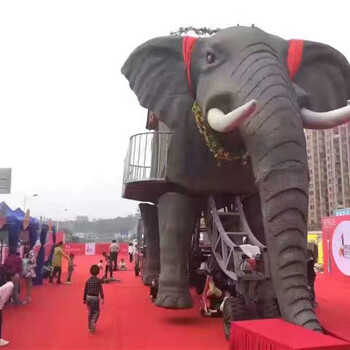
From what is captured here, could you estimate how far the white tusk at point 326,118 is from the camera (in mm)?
5770

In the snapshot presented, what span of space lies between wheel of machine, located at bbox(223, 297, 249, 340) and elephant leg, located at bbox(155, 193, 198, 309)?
43.4 inches

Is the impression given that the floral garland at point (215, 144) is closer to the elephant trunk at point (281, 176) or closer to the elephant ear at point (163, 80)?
the elephant ear at point (163, 80)

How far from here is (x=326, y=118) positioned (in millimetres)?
5988

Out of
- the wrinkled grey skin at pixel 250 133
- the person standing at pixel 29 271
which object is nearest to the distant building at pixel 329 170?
the person standing at pixel 29 271

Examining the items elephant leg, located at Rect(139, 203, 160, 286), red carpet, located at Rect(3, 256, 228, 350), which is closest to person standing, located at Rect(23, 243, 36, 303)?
red carpet, located at Rect(3, 256, 228, 350)

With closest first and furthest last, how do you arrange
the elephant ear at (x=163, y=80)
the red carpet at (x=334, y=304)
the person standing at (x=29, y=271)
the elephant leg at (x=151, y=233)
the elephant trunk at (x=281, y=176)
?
the elephant trunk at (x=281, y=176)
the red carpet at (x=334, y=304)
the elephant ear at (x=163, y=80)
the person standing at (x=29, y=271)
the elephant leg at (x=151, y=233)

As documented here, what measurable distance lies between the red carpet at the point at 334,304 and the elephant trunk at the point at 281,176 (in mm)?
533

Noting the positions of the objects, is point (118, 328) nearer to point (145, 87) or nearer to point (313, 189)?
point (145, 87)

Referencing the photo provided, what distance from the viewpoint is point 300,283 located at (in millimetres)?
4996

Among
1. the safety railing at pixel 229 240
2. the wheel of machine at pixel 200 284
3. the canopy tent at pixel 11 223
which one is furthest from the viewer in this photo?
the wheel of machine at pixel 200 284

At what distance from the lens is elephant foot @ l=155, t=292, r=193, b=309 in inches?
284

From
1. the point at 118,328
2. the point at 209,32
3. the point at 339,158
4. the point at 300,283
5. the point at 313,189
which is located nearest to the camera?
the point at 300,283

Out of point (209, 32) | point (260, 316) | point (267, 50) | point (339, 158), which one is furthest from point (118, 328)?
point (339, 158)

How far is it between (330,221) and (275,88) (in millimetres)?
11516
